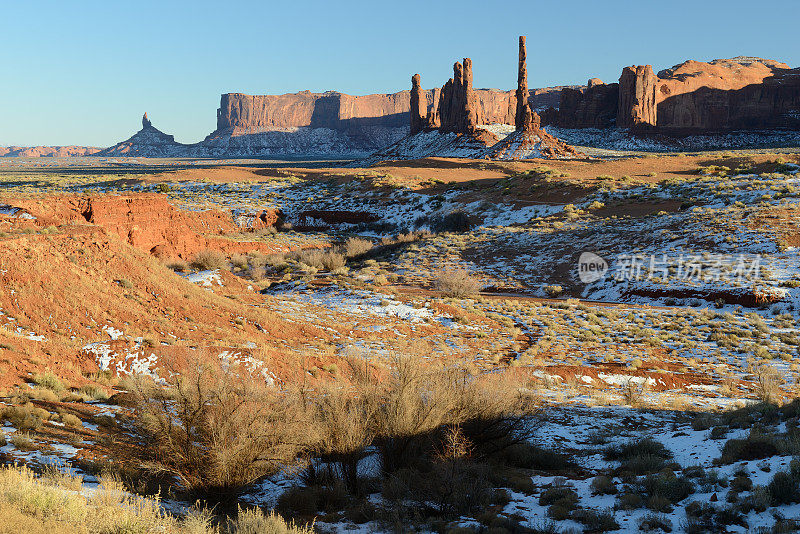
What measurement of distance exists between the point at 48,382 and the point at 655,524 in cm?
904

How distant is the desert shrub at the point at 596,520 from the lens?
655cm

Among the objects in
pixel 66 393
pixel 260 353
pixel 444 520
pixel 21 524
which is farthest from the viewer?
pixel 260 353

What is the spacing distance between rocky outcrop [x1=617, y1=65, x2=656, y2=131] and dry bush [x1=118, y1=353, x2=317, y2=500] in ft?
407

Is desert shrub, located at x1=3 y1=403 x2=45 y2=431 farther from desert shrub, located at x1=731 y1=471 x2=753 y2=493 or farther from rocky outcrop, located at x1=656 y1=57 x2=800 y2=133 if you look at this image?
rocky outcrop, located at x1=656 y1=57 x2=800 y2=133

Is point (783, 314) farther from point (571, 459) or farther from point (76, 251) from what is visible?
point (76, 251)

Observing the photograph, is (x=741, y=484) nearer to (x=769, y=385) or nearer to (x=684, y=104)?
(x=769, y=385)

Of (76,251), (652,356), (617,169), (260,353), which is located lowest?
(652,356)

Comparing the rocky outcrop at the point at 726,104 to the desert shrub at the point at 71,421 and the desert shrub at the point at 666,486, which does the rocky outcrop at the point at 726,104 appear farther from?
the desert shrub at the point at 71,421

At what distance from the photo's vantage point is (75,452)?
7.29 meters

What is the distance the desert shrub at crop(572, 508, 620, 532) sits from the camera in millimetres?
6551

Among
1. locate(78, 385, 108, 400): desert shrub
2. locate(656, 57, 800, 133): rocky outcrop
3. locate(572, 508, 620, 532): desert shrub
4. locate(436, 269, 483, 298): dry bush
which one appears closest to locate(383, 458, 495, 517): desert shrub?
locate(572, 508, 620, 532): desert shrub

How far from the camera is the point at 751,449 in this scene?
8.27 meters

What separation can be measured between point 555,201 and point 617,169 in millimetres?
19089

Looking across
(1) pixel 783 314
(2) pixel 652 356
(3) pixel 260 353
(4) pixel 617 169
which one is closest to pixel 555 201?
(4) pixel 617 169
